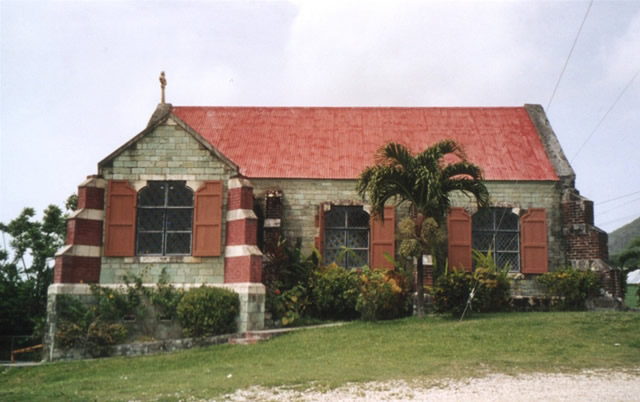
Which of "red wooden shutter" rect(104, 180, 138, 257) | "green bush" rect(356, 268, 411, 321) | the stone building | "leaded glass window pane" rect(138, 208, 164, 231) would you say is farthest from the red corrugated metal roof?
"red wooden shutter" rect(104, 180, 138, 257)

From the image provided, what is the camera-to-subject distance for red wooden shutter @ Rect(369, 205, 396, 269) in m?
20.2

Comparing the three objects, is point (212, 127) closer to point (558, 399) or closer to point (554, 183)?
point (554, 183)

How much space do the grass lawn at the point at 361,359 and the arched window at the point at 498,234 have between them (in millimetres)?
3829

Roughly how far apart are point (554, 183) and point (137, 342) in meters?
13.2

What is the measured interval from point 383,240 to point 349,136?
15.0ft

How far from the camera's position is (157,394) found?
1038cm

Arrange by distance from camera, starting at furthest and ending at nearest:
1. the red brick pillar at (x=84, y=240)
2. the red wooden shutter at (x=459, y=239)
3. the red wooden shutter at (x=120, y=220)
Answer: the red wooden shutter at (x=459, y=239) → the red wooden shutter at (x=120, y=220) → the red brick pillar at (x=84, y=240)

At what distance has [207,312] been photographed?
649 inches

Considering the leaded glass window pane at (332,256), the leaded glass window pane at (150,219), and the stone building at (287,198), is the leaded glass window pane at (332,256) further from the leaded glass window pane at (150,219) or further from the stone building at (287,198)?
the leaded glass window pane at (150,219)

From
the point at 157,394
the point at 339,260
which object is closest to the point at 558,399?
the point at 157,394

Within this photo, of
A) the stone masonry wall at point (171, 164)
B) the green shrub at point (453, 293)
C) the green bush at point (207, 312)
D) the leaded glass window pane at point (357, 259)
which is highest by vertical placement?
the stone masonry wall at point (171, 164)

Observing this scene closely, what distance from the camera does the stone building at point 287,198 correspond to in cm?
1758

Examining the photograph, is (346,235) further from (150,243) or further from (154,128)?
(154,128)

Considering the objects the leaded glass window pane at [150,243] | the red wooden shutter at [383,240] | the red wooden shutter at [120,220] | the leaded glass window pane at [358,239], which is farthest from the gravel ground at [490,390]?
the leaded glass window pane at [358,239]
